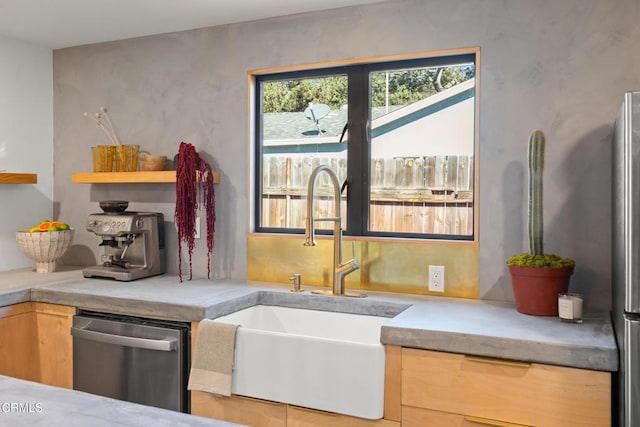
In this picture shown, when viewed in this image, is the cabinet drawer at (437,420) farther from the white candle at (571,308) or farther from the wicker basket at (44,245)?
the wicker basket at (44,245)

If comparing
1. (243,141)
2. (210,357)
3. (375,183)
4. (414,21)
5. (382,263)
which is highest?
(414,21)

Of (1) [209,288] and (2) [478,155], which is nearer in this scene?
(2) [478,155]

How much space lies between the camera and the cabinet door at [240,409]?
205cm

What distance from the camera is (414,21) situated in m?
2.55

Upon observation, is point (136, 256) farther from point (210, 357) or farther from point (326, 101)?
point (326, 101)

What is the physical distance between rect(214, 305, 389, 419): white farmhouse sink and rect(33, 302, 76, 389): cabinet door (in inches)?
38.3

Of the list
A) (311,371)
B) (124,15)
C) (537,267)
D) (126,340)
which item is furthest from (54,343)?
(537,267)

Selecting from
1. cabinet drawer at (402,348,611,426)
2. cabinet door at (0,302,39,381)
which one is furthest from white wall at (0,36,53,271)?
cabinet drawer at (402,348,611,426)

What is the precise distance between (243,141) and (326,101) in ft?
1.61

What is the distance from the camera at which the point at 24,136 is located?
11.1 ft

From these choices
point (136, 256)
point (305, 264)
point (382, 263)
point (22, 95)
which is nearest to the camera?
point (382, 263)

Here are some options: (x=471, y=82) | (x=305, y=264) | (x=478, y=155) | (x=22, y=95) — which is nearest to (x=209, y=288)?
(x=305, y=264)

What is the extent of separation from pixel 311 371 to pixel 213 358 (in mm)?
404

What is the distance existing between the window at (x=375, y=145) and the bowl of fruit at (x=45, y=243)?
1122mm
